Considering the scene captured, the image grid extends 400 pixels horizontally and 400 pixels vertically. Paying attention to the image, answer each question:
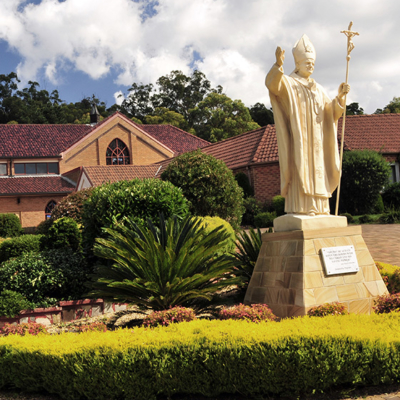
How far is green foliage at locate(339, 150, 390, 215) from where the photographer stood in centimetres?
2252

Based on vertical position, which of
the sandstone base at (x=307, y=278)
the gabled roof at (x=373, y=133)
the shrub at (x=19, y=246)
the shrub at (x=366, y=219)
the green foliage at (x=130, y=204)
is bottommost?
the sandstone base at (x=307, y=278)

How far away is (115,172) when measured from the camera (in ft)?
96.2

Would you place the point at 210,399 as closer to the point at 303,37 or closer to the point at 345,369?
the point at 345,369

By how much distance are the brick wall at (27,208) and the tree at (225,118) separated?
1871 centimetres

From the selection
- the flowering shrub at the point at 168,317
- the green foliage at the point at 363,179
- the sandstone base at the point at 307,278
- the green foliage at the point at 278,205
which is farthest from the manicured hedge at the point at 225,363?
the green foliage at the point at 363,179

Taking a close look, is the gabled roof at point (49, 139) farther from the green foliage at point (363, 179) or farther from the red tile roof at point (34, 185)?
the green foliage at point (363, 179)

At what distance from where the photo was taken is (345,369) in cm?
472

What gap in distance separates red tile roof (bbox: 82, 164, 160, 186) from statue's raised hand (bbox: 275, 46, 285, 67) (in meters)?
21.1

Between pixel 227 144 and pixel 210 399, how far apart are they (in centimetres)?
2440

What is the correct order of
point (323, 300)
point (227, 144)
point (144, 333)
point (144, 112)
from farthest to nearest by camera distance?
point (144, 112) → point (227, 144) → point (323, 300) → point (144, 333)

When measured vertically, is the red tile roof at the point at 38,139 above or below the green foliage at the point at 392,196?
above

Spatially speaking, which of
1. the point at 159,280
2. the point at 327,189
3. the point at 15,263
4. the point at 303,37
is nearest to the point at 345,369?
the point at 159,280

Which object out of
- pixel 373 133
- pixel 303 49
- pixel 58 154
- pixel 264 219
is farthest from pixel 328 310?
pixel 58 154

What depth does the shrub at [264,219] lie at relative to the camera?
2095 centimetres
